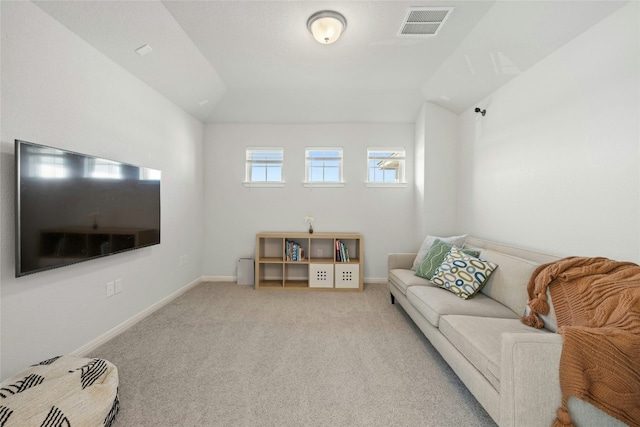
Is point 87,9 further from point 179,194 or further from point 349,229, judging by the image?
point 349,229

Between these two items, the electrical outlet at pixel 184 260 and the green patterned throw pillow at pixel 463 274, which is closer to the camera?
the green patterned throw pillow at pixel 463 274

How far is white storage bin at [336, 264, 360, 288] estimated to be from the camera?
3.80m

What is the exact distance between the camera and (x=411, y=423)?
1.45m

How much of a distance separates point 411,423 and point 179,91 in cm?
385

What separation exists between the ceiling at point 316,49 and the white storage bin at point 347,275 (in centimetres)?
235

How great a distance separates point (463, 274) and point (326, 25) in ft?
8.04

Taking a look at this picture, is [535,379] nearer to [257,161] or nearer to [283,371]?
[283,371]

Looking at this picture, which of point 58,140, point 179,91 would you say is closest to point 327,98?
point 179,91

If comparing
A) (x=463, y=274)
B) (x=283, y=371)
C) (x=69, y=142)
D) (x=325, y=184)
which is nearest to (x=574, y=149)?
(x=463, y=274)

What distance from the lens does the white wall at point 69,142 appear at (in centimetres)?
160

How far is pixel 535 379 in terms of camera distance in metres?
1.12

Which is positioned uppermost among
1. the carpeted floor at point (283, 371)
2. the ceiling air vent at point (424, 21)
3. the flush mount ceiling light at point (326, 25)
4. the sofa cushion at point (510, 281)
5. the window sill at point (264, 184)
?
the ceiling air vent at point (424, 21)

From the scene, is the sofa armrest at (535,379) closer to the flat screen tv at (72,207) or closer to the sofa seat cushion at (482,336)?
the sofa seat cushion at (482,336)

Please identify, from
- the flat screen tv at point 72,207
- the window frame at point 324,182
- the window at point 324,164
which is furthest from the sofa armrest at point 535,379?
the window at point 324,164
